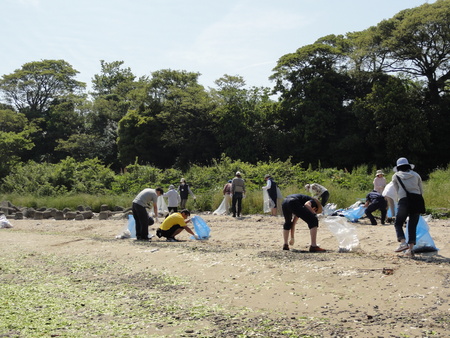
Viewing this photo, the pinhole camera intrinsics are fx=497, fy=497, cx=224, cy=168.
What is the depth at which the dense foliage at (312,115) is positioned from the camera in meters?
32.1

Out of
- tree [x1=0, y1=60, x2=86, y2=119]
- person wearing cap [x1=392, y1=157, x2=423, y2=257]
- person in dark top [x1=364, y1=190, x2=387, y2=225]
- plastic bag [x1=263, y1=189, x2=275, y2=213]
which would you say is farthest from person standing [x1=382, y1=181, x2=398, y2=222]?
tree [x1=0, y1=60, x2=86, y2=119]

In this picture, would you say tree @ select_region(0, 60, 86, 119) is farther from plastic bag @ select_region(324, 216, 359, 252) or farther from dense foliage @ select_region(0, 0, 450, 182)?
plastic bag @ select_region(324, 216, 359, 252)

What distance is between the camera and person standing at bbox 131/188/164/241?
41.3 ft

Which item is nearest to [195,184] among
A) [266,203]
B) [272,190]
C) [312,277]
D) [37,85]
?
[266,203]

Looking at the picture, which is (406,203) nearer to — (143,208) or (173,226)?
(173,226)

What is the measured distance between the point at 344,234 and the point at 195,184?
59.2 ft

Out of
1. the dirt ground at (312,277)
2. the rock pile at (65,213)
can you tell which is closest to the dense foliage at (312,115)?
the rock pile at (65,213)

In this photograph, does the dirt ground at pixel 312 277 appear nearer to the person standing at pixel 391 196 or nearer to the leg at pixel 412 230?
the leg at pixel 412 230

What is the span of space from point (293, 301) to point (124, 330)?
2.28 m

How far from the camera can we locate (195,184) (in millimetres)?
27438

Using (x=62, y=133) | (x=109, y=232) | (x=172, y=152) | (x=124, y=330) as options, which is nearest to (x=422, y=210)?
(x=124, y=330)

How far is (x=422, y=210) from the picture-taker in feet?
27.8

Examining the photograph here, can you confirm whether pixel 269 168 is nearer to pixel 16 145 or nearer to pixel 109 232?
pixel 109 232

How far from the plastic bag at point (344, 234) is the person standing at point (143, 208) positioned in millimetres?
4586
